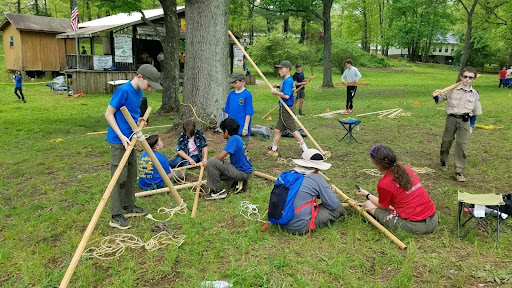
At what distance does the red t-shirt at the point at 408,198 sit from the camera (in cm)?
414

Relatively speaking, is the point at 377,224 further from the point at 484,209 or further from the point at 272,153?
the point at 272,153

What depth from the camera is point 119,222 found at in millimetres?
4484

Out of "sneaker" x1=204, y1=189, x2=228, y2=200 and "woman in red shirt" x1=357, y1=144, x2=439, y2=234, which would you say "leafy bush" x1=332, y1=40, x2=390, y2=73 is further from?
"woman in red shirt" x1=357, y1=144, x2=439, y2=234

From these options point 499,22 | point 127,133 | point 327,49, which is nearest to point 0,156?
point 127,133

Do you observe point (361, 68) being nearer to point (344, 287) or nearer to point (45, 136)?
point (45, 136)

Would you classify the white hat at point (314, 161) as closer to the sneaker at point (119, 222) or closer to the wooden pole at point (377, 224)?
the wooden pole at point (377, 224)

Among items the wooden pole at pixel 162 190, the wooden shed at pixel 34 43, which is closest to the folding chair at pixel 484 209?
the wooden pole at pixel 162 190

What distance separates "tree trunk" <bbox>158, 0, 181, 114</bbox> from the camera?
12.9m

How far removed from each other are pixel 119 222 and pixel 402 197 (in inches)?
128

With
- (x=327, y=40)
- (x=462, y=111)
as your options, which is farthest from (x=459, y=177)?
(x=327, y=40)

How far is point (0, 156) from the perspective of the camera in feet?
26.2

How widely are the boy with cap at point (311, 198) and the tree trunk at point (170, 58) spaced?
1021 centimetres

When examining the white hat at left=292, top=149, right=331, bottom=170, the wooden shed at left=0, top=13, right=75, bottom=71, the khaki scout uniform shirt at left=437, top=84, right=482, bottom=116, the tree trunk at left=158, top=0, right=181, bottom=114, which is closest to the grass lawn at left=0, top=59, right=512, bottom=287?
the white hat at left=292, top=149, right=331, bottom=170

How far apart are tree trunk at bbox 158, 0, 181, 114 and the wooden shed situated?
58.6 feet
